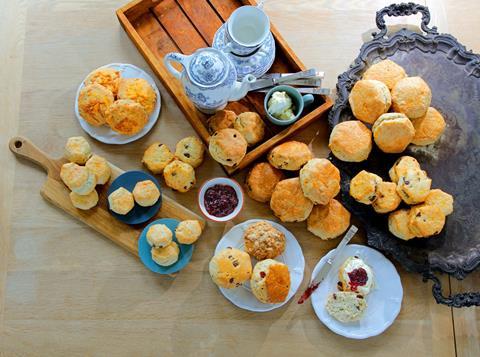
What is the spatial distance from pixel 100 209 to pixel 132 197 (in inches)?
4.4

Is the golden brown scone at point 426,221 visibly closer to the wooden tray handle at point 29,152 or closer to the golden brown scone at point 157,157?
the golden brown scone at point 157,157

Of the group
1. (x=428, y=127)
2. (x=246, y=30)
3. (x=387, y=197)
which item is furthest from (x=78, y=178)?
(x=428, y=127)

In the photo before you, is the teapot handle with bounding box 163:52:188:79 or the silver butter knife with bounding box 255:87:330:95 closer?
the teapot handle with bounding box 163:52:188:79

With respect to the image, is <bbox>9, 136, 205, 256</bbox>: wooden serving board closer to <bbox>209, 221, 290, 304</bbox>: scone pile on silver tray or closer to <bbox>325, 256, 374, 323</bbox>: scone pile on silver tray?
<bbox>209, 221, 290, 304</bbox>: scone pile on silver tray

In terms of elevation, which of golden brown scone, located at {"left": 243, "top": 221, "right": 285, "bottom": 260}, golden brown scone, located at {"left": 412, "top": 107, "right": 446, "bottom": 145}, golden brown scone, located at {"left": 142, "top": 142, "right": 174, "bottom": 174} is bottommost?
golden brown scone, located at {"left": 243, "top": 221, "right": 285, "bottom": 260}

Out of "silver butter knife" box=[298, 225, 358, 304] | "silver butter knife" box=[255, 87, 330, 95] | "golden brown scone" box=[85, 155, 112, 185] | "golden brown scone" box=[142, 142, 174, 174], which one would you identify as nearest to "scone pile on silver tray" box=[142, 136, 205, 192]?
"golden brown scone" box=[142, 142, 174, 174]

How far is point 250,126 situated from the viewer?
1.34 m

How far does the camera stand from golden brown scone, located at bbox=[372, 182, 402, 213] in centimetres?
131

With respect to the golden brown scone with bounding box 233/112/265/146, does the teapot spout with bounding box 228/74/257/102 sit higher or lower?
higher

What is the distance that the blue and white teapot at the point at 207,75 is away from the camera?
1.23m

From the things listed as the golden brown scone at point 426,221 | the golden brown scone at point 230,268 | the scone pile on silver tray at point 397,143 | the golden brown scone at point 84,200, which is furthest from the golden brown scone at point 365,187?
the golden brown scone at point 84,200

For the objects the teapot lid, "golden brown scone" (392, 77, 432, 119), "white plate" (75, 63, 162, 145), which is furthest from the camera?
"white plate" (75, 63, 162, 145)

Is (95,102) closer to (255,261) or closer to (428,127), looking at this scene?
(255,261)

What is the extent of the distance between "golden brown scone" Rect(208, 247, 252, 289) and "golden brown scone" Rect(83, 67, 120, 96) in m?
0.54
